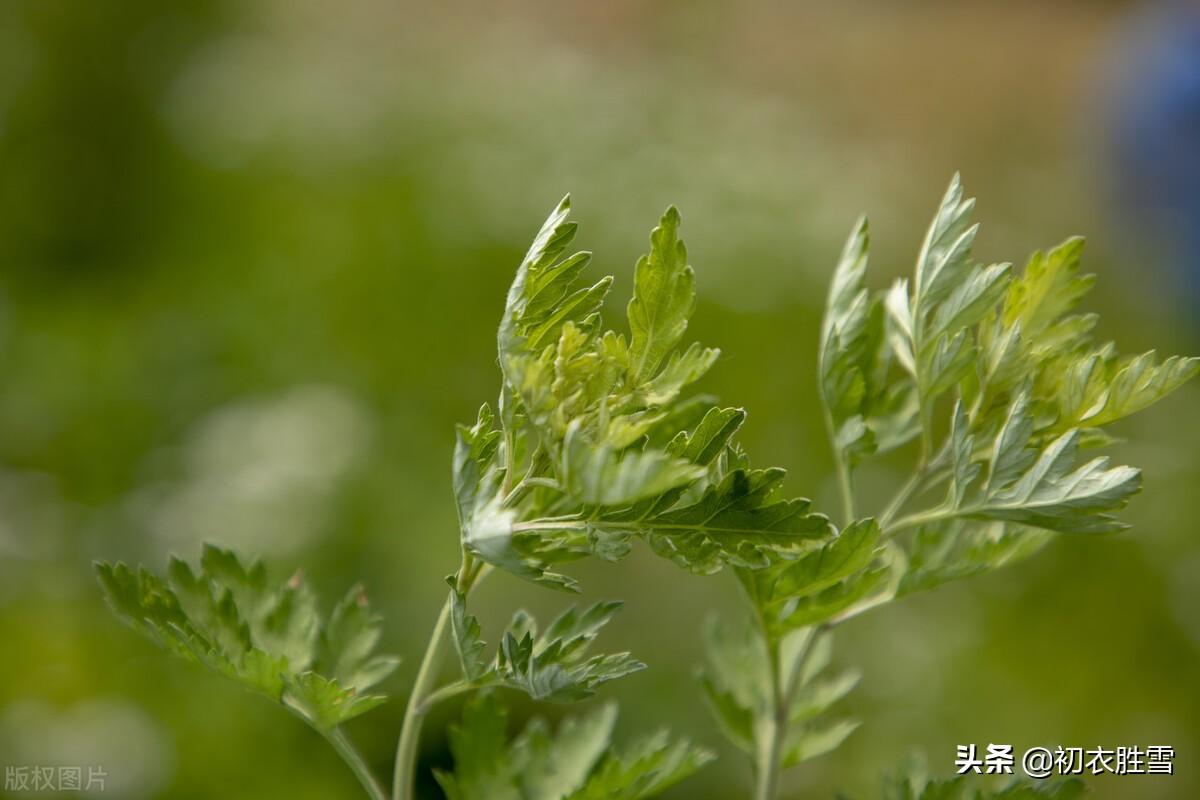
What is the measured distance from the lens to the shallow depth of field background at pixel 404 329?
1.91 metres

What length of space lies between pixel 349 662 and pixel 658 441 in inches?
7.1

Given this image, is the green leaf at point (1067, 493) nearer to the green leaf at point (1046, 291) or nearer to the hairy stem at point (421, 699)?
the green leaf at point (1046, 291)

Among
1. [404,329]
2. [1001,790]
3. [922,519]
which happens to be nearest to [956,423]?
[922,519]

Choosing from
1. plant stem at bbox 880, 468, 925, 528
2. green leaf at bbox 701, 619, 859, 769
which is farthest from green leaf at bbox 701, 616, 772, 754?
plant stem at bbox 880, 468, 925, 528

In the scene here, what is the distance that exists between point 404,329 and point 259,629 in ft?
7.05

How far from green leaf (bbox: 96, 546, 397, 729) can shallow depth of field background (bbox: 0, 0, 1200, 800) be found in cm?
79

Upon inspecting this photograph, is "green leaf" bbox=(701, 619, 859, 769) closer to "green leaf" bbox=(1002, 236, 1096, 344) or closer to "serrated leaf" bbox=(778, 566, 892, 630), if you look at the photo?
"serrated leaf" bbox=(778, 566, 892, 630)

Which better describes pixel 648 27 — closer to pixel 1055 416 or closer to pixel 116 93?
pixel 116 93

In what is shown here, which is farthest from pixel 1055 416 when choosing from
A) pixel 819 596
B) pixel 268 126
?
pixel 268 126

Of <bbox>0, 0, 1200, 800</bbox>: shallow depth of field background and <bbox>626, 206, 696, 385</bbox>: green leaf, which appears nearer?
<bbox>626, 206, 696, 385</bbox>: green leaf

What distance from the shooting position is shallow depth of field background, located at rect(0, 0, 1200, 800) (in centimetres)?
191

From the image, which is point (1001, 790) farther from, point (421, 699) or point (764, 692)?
point (421, 699)

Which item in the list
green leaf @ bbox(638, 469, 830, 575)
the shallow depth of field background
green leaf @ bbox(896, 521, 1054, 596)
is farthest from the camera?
the shallow depth of field background

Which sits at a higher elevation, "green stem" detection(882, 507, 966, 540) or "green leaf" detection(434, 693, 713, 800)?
"green stem" detection(882, 507, 966, 540)
